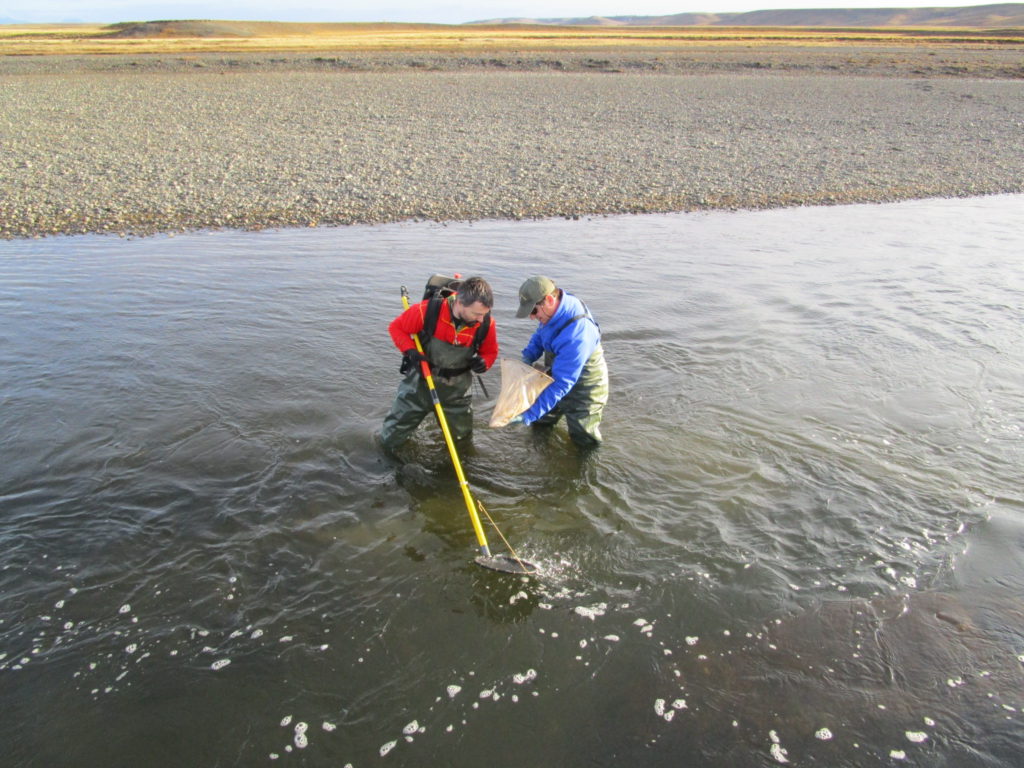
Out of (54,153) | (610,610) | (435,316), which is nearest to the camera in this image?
(610,610)

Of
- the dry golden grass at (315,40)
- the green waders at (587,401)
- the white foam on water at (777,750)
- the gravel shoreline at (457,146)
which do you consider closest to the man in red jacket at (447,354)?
the green waders at (587,401)

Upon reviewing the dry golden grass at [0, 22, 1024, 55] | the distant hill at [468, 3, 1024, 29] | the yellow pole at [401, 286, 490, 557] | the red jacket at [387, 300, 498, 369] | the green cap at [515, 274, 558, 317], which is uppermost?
the distant hill at [468, 3, 1024, 29]

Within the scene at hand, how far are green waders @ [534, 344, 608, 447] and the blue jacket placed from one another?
0.30 metres

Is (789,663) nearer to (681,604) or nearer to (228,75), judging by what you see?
(681,604)

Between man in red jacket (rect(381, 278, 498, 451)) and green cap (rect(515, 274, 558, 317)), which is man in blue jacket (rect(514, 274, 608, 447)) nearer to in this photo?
green cap (rect(515, 274, 558, 317))

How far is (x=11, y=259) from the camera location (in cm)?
1206

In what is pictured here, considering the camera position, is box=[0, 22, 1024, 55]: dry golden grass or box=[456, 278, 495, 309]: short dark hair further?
box=[0, 22, 1024, 55]: dry golden grass

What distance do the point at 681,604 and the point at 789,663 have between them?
830mm

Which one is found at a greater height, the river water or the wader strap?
the wader strap

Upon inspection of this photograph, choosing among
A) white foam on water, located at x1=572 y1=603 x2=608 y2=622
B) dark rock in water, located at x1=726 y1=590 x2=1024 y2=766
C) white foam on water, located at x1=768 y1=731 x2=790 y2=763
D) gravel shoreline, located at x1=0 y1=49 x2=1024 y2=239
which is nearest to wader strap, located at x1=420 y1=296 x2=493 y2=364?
white foam on water, located at x1=572 y1=603 x2=608 y2=622

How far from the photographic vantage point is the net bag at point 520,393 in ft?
20.9

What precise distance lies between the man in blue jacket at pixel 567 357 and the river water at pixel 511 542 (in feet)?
1.52

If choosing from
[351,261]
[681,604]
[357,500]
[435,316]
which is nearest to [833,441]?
[681,604]

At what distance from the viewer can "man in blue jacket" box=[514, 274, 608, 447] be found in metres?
6.14
